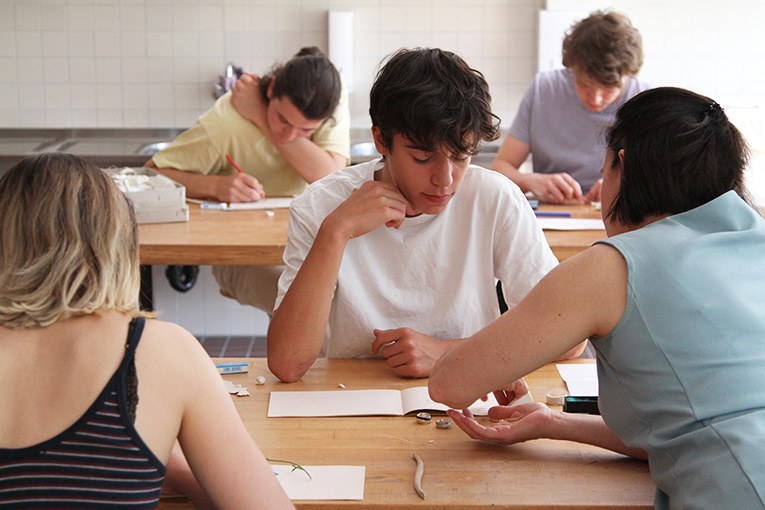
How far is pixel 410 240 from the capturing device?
6.99 ft

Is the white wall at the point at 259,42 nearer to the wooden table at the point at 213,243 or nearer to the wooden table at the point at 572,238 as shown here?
the wooden table at the point at 572,238

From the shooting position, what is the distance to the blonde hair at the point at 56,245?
126 cm

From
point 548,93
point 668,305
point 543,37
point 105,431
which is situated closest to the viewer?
point 105,431

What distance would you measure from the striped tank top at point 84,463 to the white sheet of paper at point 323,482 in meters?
0.28

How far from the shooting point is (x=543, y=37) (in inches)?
189

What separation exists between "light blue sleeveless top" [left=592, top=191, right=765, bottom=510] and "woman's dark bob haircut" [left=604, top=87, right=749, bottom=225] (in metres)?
0.04

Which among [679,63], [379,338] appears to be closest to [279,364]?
[379,338]

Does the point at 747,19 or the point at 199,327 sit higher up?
the point at 747,19

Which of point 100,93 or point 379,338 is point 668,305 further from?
point 100,93

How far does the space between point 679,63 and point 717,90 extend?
0.24 metres

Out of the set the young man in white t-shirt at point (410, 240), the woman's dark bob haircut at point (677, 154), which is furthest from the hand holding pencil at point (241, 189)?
the woman's dark bob haircut at point (677, 154)

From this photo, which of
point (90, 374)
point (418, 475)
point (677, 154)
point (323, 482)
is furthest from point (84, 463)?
point (677, 154)

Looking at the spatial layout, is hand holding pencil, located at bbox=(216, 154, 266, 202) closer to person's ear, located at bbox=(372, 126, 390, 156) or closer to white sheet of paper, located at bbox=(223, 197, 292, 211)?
white sheet of paper, located at bbox=(223, 197, 292, 211)

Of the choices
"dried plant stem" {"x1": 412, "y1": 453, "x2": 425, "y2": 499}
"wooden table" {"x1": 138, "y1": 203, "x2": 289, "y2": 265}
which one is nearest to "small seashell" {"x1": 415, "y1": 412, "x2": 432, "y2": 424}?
"dried plant stem" {"x1": 412, "y1": 453, "x2": 425, "y2": 499}
